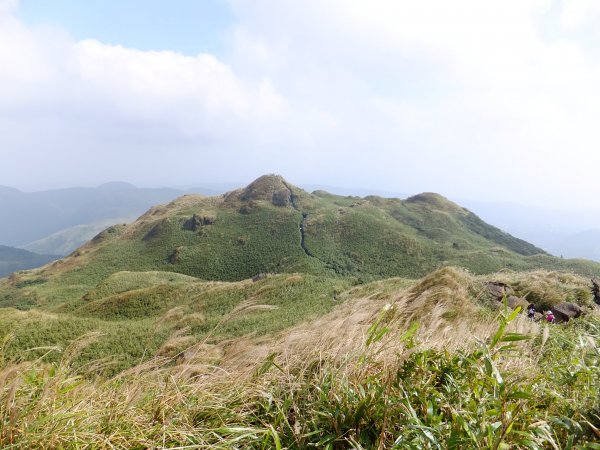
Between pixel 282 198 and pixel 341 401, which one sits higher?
pixel 282 198

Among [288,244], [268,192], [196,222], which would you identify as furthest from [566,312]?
[268,192]

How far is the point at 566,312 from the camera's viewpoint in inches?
342

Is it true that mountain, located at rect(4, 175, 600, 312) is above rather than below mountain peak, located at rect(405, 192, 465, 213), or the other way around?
below

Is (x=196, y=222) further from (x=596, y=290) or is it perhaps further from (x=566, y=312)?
(x=566, y=312)

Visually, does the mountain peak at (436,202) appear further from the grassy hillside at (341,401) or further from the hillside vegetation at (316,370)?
the grassy hillside at (341,401)

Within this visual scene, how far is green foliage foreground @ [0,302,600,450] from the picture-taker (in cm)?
208

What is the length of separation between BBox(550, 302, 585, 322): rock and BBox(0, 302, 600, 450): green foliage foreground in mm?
6734

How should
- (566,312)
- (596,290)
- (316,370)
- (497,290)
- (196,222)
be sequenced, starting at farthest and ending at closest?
(196,222)
(596,290)
(497,290)
(566,312)
(316,370)

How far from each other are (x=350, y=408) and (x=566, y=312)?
8.90 m

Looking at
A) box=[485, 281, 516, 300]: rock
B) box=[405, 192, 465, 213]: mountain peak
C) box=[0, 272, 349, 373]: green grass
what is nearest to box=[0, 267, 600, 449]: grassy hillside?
box=[0, 272, 349, 373]: green grass

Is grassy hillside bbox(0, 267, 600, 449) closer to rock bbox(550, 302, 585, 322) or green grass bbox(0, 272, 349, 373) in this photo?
green grass bbox(0, 272, 349, 373)

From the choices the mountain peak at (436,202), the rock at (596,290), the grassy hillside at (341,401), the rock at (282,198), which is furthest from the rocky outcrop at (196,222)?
the grassy hillside at (341,401)

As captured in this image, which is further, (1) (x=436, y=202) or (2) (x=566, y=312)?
(1) (x=436, y=202)

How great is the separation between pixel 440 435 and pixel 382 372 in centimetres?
81
